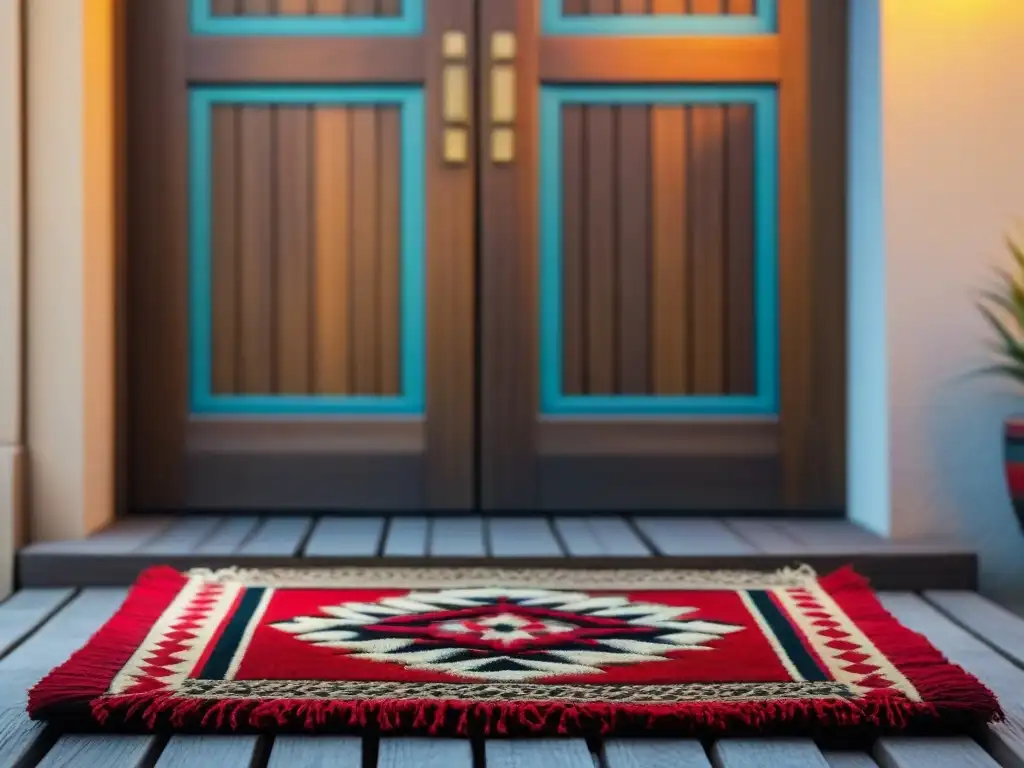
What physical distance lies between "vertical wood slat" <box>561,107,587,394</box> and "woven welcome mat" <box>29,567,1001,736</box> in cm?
62

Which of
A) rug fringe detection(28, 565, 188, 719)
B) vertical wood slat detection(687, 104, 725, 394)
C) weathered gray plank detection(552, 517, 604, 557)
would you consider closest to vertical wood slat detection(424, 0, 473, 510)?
weathered gray plank detection(552, 517, 604, 557)

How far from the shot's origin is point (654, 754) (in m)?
1.37

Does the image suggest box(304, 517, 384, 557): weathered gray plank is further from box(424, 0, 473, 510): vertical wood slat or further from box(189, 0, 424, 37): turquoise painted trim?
box(189, 0, 424, 37): turquoise painted trim

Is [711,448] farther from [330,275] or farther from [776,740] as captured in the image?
[776,740]

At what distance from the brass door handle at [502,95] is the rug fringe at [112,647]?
1.13 meters

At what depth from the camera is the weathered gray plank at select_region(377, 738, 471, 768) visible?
52.9 inches

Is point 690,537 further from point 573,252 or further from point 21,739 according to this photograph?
point 21,739

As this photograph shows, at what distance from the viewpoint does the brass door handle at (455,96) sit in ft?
8.67

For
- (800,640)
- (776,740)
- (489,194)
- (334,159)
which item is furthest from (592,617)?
(334,159)

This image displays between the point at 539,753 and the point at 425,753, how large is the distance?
129 mm

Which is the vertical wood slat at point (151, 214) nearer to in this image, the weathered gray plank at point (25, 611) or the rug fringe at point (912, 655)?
the weathered gray plank at point (25, 611)

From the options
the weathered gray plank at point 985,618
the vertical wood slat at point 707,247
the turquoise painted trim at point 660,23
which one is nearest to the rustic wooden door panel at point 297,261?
the turquoise painted trim at point 660,23

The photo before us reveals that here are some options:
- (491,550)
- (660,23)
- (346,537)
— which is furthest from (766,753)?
(660,23)

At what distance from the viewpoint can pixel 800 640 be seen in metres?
1.77
